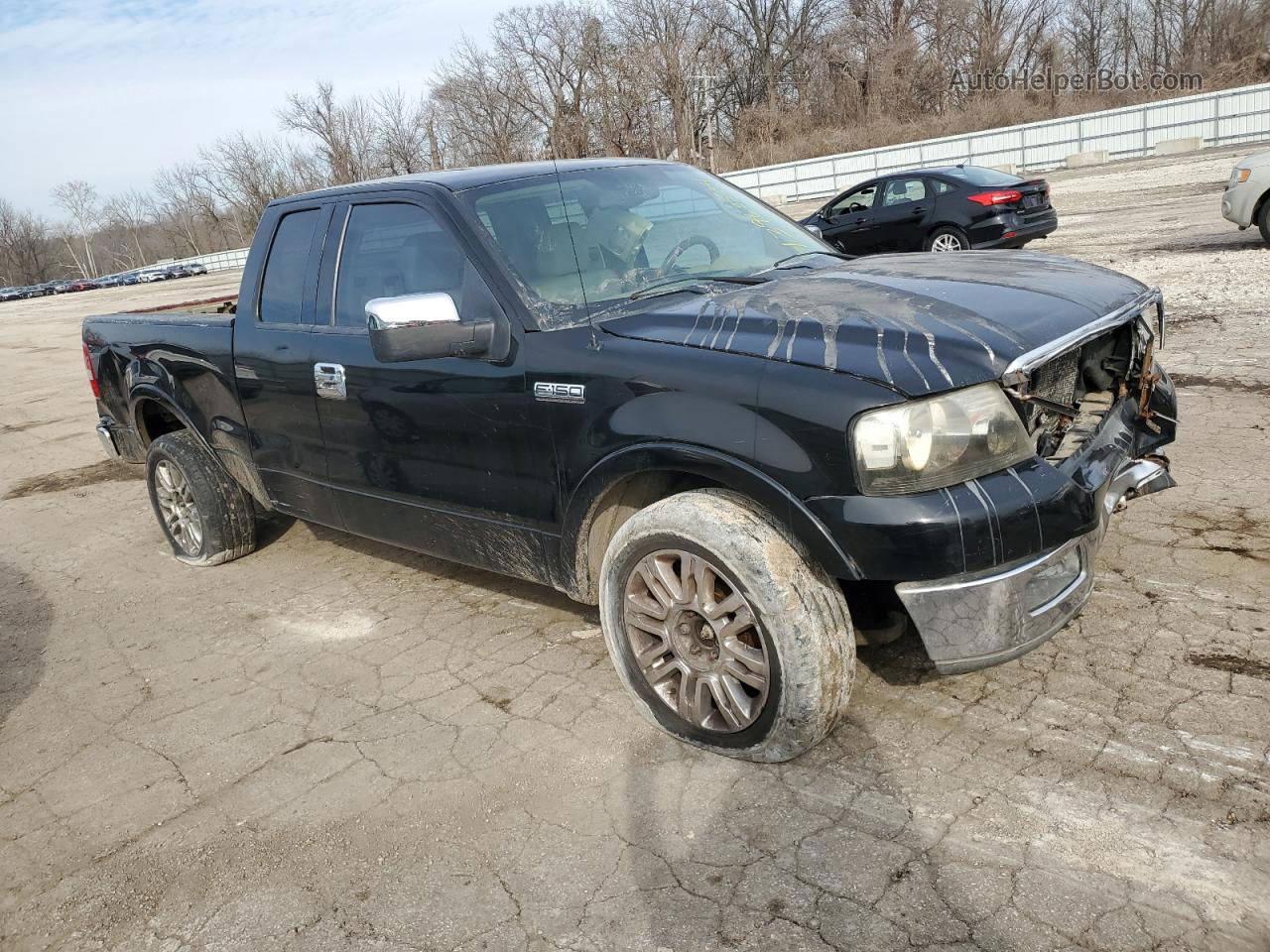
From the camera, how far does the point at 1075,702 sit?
3174 mm

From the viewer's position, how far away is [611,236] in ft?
12.3

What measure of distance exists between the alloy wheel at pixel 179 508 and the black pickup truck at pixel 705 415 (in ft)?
3.59

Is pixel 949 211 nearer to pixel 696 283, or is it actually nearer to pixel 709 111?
pixel 696 283

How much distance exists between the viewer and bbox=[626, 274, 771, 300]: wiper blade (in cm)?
354

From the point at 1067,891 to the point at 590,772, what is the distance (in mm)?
1393

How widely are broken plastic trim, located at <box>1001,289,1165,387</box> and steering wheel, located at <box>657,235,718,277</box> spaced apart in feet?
4.65

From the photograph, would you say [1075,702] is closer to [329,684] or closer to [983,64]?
[329,684]

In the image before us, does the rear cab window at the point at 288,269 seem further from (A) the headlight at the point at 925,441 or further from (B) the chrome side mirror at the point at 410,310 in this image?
(A) the headlight at the point at 925,441

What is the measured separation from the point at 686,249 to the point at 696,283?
0.29 m

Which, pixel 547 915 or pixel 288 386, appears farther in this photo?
pixel 288 386

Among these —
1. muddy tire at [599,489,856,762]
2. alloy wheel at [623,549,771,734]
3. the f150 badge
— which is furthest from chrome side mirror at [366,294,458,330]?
alloy wheel at [623,549,771,734]

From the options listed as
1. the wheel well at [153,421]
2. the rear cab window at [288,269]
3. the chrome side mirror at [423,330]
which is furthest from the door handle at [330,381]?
the wheel well at [153,421]

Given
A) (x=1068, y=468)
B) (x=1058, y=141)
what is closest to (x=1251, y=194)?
Answer: (x=1068, y=468)

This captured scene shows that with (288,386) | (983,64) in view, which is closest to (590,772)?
(288,386)
